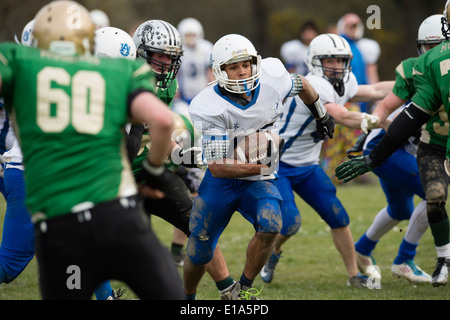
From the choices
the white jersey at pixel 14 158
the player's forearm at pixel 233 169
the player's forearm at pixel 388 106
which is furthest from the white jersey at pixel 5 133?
the player's forearm at pixel 388 106

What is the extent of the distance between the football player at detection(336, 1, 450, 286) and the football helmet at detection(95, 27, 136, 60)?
5.27 feet

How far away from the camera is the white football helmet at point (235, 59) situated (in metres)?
4.21

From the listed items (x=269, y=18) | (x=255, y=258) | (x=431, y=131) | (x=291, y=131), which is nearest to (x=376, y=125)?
(x=431, y=131)

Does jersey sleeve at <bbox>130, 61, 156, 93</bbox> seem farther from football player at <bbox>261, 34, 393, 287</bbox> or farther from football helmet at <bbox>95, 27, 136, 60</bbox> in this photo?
football player at <bbox>261, 34, 393, 287</bbox>

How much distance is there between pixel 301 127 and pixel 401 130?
3.80ft

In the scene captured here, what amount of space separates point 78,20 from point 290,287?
339cm

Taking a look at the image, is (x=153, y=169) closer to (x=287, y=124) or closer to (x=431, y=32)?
(x=287, y=124)

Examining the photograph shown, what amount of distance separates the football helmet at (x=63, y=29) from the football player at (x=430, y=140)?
2.28 m

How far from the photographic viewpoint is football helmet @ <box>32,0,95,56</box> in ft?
8.61

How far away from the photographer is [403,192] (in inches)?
217

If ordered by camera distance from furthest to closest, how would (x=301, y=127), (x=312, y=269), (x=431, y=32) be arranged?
(x=312, y=269) < (x=301, y=127) < (x=431, y=32)

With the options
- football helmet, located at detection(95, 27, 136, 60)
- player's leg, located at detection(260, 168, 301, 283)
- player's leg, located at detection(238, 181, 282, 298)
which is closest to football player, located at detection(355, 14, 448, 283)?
player's leg, located at detection(260, 168, 301, 283)

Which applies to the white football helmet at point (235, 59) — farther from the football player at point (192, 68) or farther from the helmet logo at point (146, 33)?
the football player at point (192, 68)

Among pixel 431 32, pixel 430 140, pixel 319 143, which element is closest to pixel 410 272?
pixel 430 140
